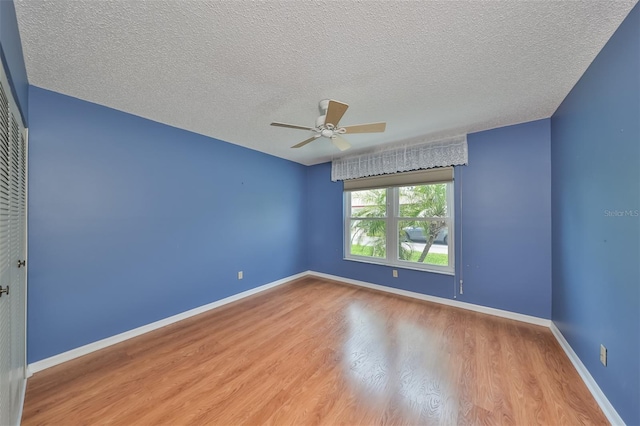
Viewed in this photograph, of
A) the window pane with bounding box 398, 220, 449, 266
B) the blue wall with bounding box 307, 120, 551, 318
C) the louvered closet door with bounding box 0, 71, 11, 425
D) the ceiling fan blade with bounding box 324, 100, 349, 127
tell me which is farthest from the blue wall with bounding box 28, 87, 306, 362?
the blue wall with bounding box 307, 120, 551, 318

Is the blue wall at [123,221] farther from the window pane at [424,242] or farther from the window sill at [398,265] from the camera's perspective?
the window pane at [424,242]

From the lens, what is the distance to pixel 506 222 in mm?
2971

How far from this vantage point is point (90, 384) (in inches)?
72.0

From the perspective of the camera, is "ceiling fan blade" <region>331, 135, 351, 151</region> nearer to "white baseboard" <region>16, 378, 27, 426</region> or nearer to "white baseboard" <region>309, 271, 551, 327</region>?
"white baseboard" <region>309, 271, 551, 327</region>

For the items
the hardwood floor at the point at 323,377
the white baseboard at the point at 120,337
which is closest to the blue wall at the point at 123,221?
the white baseboard at the point at 120,337

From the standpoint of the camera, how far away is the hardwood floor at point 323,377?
155cm

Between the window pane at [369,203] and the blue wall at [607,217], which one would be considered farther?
the window pane at [369,203]

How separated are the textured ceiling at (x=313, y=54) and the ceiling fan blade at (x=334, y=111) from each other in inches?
10.7

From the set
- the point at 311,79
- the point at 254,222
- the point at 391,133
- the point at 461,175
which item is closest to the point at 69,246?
the point at 254,222

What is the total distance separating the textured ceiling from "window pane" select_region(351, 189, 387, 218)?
5.87ft

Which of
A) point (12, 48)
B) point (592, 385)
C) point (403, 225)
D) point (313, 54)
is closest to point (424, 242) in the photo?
point (403, 225)

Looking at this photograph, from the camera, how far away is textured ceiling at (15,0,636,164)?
4.23ft

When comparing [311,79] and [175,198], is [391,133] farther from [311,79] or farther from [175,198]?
[175,198]

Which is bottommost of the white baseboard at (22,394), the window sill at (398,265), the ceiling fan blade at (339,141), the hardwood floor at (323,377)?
the hardwood floor at (323,377)
